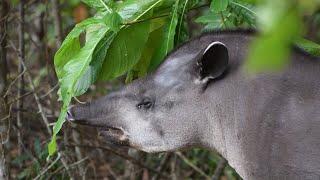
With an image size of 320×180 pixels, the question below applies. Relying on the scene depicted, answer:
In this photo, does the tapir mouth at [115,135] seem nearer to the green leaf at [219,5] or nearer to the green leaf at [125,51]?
the green leaf at [125,51]

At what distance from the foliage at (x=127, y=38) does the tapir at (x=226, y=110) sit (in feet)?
0.60

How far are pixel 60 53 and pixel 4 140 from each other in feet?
3.57

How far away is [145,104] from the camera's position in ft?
8.11

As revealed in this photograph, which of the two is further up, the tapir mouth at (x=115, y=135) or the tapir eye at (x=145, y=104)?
the tapir eye at (x=145, y=104)

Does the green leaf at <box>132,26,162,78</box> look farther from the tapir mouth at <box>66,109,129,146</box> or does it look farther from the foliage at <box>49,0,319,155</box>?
the tapir mouth at <box>66,109,129,146</box>

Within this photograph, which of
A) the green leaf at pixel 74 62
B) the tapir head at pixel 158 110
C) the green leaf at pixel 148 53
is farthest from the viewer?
the green leaf at pixel 148 53

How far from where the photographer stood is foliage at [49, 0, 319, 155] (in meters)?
2.59

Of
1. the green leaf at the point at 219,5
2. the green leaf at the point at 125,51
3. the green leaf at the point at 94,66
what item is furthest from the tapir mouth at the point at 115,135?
the green leaf at the point at 219,5

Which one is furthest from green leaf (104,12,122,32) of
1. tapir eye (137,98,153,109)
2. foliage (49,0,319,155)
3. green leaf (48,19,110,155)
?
tapir eye (137,98,153,109)

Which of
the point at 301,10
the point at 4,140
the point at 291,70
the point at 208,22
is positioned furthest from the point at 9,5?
the point at 301,10

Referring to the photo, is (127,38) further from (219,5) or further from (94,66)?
(219,5)

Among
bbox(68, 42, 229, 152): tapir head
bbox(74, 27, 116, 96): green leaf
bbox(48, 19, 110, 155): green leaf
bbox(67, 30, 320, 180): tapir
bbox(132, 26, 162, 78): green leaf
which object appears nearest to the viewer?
bbox(67, 30, 320, 180): tapir

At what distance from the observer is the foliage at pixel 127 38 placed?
102 inches

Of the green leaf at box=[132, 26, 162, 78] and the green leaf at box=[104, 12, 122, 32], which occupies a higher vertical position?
the green leaf at box=[104, 12, 122, 32]
